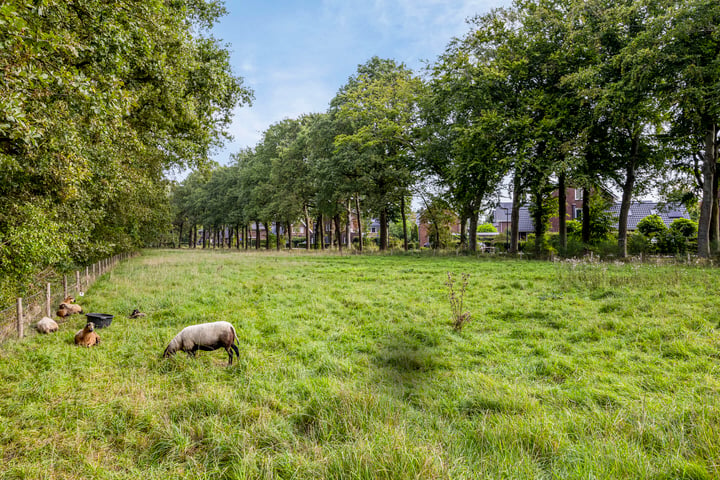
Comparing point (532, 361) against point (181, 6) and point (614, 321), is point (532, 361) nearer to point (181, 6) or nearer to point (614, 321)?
point (614, 321)

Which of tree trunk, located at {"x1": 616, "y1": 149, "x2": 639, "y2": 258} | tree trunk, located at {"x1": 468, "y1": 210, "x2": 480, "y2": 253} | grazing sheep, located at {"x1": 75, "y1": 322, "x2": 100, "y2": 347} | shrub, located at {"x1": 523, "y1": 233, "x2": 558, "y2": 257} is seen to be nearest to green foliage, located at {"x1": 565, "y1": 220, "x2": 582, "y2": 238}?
shrub, located at {"x1": 523, "y1": 233, "x2": 558, "y2": 257}

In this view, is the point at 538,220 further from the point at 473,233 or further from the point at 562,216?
the point at 473,233

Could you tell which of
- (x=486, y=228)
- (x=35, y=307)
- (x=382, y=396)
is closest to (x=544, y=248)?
(x=382, y=396)

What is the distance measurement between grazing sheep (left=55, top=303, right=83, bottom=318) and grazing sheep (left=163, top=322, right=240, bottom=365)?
17.4ft

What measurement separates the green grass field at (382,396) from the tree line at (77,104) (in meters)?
2.84

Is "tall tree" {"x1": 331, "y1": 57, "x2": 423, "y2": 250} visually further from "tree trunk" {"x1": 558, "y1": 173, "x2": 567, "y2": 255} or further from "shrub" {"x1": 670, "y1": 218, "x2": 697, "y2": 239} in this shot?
"shrub" {"x1": 670, "y1": 218, "x2": 697, "y2": 239}

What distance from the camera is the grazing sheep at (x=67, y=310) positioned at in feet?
29.6

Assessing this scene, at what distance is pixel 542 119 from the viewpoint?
2233 centimetres

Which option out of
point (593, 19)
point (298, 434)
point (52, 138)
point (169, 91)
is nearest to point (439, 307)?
point (298, 434)

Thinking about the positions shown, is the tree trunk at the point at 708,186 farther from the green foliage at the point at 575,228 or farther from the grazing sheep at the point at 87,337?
the grazing sheep at the point at 87,337

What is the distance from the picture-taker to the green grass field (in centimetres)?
318

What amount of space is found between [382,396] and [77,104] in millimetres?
6754

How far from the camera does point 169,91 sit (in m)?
11.4

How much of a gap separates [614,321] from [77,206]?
14964 mm
